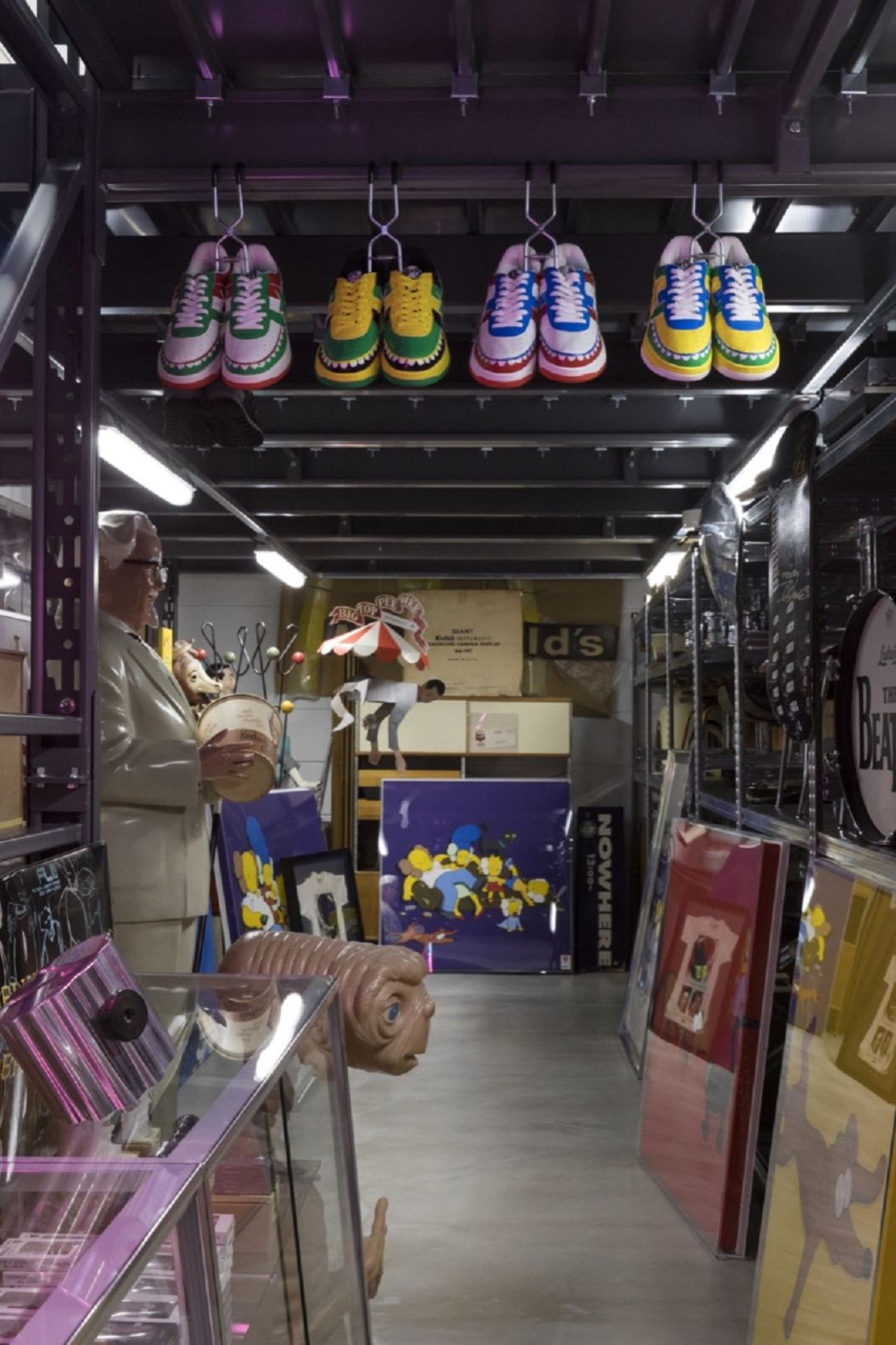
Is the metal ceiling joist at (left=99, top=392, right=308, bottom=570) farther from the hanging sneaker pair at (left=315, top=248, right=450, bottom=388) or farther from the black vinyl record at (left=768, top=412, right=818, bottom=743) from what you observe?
the black vinyl record at (left=768, top=412, right=818, bottom=743)

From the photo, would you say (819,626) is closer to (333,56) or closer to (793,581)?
(793,581)

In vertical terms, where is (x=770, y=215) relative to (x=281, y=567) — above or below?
above

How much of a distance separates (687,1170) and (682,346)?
2.77 m

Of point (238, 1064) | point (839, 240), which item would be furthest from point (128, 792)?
point (839, 240)

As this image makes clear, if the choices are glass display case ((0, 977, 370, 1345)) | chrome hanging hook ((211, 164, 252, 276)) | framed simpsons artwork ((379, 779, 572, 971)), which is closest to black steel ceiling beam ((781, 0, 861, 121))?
chrome hanging hook ((211, 164, 252, 276))

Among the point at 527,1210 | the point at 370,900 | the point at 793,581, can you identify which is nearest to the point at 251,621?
the point at 370,900

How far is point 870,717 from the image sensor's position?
9.38 ft

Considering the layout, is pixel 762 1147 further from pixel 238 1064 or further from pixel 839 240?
pixel 238 1064

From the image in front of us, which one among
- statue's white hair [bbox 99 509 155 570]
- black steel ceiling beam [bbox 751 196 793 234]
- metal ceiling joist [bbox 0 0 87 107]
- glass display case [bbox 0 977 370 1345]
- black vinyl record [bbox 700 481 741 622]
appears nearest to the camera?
glass display case [bbox 0 977 370 1345]

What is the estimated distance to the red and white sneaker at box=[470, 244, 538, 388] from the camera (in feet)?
9.33

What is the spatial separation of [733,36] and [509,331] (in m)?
0.77

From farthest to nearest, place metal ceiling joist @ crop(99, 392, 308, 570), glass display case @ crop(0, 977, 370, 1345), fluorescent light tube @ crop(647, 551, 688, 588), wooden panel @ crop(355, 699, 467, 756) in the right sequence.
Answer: wooden panel @ crop(355, 699, 467, 756) → fluorescent light tube @ crop(647, 551, 688, 588) → metal ceiling joist @ crop(99, 392, 308, 570) → glass display case @ crop(0, 977, 370, 1345)

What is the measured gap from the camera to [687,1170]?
13.6 feet

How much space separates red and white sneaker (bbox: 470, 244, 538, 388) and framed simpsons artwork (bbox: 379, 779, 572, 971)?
6.27 m
